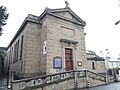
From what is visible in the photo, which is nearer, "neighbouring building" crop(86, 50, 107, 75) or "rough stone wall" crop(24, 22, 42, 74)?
"rough stone wall" crop(24, 22, 42, 74)

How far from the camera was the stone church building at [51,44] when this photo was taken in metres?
15.6

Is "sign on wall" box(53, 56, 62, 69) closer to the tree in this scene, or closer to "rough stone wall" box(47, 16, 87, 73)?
"rough stone wall" box(47, 16, 87, 73)

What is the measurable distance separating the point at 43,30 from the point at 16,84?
825 cm

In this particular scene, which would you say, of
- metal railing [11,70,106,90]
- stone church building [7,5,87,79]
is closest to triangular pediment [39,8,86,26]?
stone church building [7,5,87,79]

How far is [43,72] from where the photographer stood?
50.5 ft

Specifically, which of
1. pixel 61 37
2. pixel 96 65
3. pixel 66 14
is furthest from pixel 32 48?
pixel 96 65

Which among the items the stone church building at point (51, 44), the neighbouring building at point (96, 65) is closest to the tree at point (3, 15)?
the stone church building at point (51, 44)

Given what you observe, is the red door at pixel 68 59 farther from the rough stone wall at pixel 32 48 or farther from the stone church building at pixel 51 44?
the rough stone wall at pixel 32 48

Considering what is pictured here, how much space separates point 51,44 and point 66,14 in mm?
5168

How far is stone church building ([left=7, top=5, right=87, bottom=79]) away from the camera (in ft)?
51.2

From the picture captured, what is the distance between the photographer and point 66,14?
1850 cm

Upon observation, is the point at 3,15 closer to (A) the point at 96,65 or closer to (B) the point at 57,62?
(B) the point at 57,62

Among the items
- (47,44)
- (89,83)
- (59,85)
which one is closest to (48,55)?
(47,44)

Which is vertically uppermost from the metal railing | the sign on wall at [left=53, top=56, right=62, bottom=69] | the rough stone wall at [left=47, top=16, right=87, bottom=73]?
the rough stone wall at [left=47, top=16, right=87, bottom=73]
